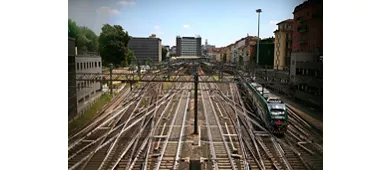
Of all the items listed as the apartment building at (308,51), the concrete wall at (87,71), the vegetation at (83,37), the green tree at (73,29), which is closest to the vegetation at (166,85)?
the concrete wall at (87,71)

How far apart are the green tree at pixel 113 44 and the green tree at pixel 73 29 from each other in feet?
1.38

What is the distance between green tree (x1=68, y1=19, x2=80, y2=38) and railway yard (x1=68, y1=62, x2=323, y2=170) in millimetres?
1460

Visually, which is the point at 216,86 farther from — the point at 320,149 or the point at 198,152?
the point at 320,149

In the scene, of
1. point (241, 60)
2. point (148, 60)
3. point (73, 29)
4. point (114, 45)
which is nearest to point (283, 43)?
point (241, 60)

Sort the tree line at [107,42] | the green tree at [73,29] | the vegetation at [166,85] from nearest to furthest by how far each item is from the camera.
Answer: the green tree at [73,29] < the tree line at [107,42] < the vegetation at [166,85]

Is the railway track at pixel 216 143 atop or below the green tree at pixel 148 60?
below

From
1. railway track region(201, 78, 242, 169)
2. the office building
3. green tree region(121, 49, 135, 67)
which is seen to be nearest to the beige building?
the office building

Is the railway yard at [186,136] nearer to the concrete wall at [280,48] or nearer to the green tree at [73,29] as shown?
the concrete wall at [280,48]

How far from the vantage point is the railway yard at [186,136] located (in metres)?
4.49

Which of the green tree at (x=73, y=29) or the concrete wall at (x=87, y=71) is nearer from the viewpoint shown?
the green tree at (x=73, y=29)

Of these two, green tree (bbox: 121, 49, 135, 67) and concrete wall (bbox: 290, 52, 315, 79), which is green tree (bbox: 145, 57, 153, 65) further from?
concrete wall (bbox: 290, 52, 315, 79)

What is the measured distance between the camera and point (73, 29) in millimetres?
4473

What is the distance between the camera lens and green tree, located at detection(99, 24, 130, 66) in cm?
472
